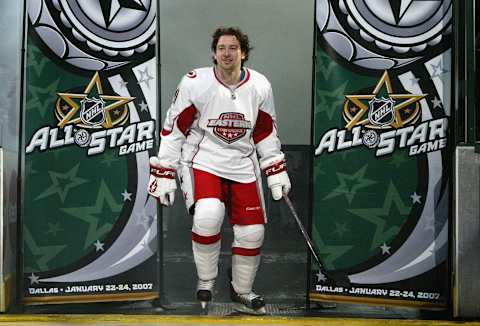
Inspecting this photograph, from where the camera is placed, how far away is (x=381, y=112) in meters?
4.30

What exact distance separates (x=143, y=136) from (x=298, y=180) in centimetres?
108

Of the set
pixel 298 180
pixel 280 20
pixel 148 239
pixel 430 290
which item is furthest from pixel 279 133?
pixel 430 290

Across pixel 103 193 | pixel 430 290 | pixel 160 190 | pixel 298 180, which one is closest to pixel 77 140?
pixel 103 193

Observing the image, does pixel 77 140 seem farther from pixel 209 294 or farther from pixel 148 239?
pixel 209 294

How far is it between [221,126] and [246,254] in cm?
84

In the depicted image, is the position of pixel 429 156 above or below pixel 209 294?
above

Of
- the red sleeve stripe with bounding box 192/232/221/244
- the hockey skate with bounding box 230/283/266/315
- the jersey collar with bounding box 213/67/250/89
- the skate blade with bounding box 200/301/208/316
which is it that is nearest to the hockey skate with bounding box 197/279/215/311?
the skate blade with bounding box 200/301/208/316

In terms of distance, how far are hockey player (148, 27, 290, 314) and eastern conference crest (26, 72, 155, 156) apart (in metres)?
0.22

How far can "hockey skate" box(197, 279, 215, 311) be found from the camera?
4246mm

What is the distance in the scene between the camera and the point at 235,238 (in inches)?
167

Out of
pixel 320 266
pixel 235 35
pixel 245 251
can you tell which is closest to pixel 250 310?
pixel 245 251

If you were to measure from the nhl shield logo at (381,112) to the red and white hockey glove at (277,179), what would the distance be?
0.67 metres

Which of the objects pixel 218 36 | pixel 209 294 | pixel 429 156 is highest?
pixel 218 36

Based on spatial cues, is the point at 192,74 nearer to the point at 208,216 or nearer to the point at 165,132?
the point at 165,132
